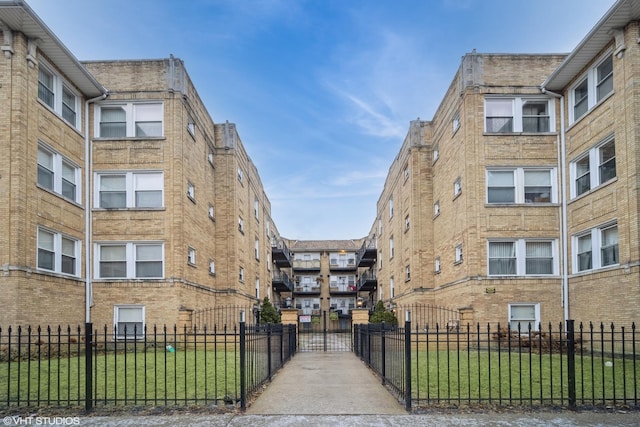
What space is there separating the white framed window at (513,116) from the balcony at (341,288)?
38.8 metres

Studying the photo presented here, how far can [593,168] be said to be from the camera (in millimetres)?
17047

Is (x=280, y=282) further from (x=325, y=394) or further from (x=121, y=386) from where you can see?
(x=325, y=394)

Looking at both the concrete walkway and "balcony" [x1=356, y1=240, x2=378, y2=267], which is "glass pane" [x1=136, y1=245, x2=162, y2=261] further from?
"balcony" [x1=356, y1=240, x2=378, y2=267]

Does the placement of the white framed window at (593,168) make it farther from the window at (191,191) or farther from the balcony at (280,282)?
the balcony at (280,282)

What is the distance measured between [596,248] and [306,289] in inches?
1711

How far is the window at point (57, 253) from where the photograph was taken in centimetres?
1605

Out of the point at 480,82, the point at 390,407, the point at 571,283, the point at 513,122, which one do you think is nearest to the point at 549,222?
the point at 571,283

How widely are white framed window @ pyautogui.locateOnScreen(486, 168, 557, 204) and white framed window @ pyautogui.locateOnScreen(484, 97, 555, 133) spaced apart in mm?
1540

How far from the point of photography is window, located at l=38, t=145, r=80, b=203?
16.4 m

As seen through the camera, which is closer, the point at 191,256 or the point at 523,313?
the point at 523,313

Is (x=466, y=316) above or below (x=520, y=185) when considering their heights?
below

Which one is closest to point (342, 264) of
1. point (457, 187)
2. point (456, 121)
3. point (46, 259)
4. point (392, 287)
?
point (392, 287)

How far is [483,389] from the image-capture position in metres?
9.05

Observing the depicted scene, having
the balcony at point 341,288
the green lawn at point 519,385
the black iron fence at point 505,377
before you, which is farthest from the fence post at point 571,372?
the balcony at point 341,288
